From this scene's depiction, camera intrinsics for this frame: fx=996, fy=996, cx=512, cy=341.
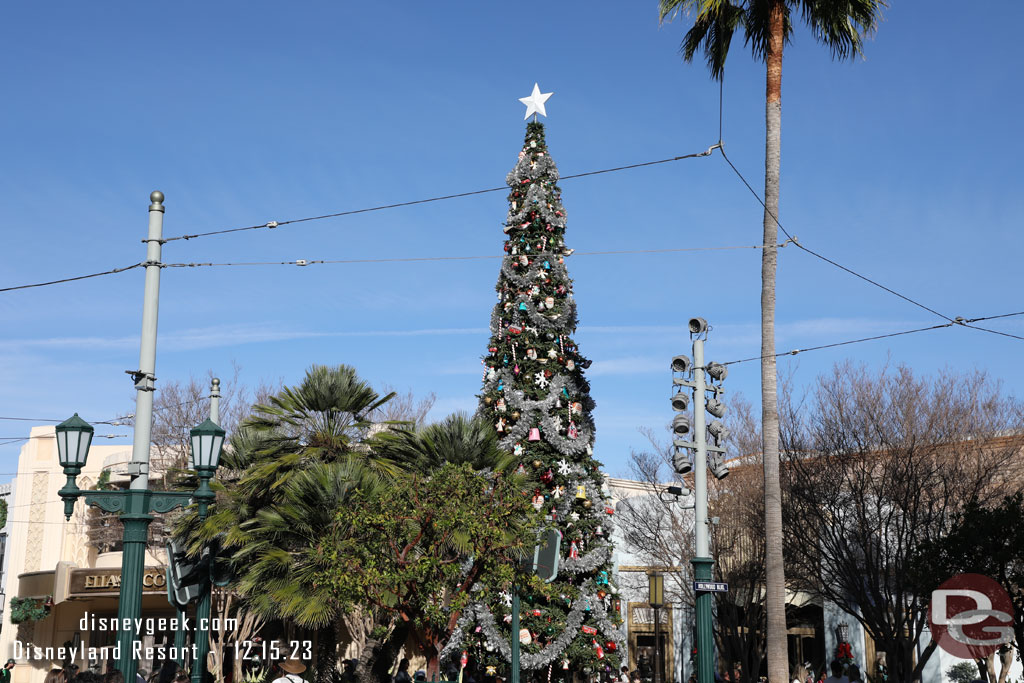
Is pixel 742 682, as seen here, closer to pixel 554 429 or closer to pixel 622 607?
pixel 622 607

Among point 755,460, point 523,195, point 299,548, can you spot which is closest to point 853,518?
point 755,460

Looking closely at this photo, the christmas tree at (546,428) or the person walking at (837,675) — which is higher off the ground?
the christmas tree at (546,428)

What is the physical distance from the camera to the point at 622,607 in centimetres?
4088

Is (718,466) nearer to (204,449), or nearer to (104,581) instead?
(204,449)

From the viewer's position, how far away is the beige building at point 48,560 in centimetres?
4084

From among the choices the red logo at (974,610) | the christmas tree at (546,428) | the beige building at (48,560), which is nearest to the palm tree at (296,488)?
the christmas tree at (546,428)

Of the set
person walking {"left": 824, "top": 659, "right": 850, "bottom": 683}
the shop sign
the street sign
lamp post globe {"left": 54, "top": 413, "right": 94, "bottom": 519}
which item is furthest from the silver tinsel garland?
the shop sign

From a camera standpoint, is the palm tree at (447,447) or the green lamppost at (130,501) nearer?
the green lamppost at (130,501)

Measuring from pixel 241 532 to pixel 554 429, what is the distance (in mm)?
6776

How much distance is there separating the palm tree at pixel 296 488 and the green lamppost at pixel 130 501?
12.5 ft

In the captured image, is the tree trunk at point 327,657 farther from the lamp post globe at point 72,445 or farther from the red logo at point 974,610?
the red logo at point 974,610

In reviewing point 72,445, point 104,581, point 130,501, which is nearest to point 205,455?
point 130,501

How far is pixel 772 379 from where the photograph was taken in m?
18.4

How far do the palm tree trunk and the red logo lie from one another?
4173 mm
